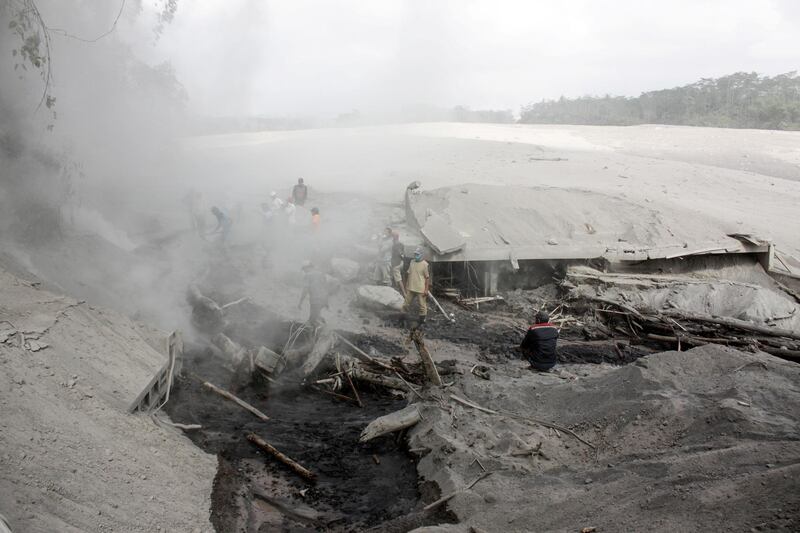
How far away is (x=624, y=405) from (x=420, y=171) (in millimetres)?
16326

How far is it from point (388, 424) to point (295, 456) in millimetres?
1146

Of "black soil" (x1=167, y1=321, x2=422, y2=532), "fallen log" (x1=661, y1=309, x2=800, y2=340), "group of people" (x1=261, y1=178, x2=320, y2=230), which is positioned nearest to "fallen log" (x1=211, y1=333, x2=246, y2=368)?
"black soil" (x1=167, y1=321, x2=422, y2=532)

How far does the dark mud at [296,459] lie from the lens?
17.2 ft

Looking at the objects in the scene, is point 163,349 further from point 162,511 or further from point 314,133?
point 314,133

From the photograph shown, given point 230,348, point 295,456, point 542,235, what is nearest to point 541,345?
point 295,456

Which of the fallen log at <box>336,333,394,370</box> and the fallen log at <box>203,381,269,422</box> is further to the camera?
the fallen log at <box>336,333,394,370</box>

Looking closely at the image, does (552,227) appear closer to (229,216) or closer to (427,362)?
(427,362)

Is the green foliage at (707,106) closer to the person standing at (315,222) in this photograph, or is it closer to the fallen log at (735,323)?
the fallen log at (735,323)

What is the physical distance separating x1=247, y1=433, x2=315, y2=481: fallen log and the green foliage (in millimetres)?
34978

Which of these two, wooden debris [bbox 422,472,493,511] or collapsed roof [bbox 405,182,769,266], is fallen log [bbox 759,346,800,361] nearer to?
collapsed roof [bbox 405,182,769,266]

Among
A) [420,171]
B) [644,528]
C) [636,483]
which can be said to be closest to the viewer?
[644,528]

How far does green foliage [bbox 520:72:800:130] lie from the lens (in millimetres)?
33281

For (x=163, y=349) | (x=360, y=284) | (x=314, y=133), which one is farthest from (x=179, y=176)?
(x=314, y=133)

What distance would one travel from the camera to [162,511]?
4.36 metres
